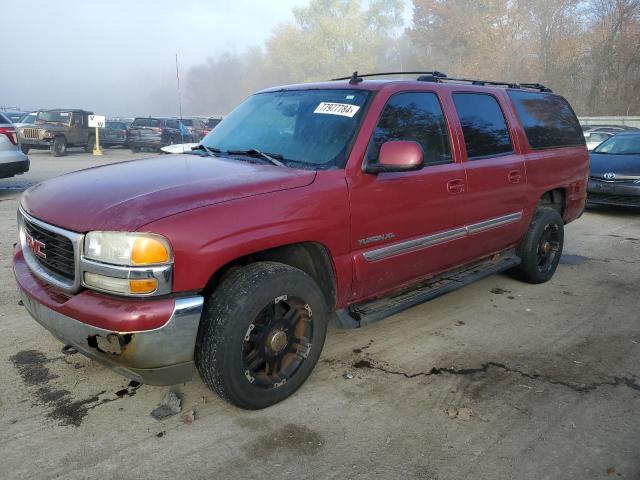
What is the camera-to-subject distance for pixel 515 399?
3.11 m

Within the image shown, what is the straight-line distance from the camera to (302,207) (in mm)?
2898

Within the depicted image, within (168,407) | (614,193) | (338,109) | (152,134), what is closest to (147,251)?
(168,407)

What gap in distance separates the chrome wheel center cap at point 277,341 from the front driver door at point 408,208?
628mm

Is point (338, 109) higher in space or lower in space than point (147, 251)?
higher

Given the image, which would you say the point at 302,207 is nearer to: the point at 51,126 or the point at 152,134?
the point at 51,126

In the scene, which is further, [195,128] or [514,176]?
[195,128]

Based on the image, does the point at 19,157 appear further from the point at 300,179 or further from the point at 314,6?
the point at 314,6

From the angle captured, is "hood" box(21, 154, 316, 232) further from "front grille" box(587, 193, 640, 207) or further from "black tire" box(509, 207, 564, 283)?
"front grille" box(587, 193, 640, 207)

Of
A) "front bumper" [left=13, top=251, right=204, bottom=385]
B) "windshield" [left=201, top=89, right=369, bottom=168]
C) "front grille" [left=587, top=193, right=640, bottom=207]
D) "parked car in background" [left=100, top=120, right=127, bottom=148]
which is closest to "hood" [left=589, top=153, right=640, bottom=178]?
"front grille" [left=587, top=193, right=640, bottom=207]

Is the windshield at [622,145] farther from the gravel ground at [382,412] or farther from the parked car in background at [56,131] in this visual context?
the parked car in background at [56,131]

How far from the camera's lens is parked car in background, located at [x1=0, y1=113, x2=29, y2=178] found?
9188 mm

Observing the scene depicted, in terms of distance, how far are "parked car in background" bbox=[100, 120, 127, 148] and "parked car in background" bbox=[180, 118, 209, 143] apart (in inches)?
114

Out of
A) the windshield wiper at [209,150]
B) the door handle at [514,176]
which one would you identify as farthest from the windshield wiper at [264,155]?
the door handle at [514,176]

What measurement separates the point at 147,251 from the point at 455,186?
2.36 meters
